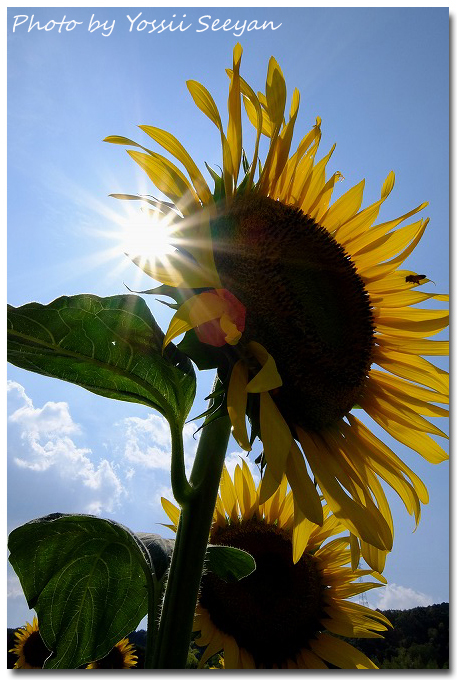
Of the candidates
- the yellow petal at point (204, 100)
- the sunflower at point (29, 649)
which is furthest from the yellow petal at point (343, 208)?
the sunflower at point (29, 649)

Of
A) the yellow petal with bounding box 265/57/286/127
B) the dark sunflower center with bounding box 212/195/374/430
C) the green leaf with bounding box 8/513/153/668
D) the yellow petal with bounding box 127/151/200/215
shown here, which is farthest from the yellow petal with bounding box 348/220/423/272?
the green leaf with bounding box 8/513/153/668

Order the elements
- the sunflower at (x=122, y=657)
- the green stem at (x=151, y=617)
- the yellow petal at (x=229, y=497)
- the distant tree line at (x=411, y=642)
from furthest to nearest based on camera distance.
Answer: the sunflower at (x=122, y=657) < the yellow petal at (x=229, y=497) < the distant tree line at (x=411, y=642) < the green stem at (x=151, y=617)

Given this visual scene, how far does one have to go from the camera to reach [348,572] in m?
1.74

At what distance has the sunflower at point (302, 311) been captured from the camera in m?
0.93

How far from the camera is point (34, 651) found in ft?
10.9

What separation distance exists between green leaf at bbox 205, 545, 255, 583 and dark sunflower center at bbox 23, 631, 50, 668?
264cm

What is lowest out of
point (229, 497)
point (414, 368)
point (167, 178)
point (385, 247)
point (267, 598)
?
point (267, 598)

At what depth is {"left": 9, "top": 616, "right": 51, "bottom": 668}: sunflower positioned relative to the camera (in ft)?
10.8

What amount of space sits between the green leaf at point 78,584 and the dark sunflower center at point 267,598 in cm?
41

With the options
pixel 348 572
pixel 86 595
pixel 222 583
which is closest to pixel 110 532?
pixel 86 595

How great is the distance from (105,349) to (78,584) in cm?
45

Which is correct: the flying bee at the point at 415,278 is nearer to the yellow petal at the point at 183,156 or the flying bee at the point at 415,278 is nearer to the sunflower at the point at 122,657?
the yellow petal at the point at 183,156

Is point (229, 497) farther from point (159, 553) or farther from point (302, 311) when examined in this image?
point (302, 311)

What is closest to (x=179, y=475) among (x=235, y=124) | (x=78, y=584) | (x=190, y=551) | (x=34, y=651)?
(x=190, y=551)
